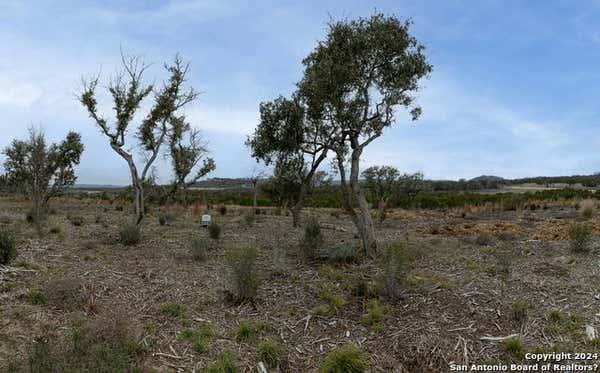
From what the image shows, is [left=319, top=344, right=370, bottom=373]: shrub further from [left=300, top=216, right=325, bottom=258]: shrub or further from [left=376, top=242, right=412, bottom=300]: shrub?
[left=300, top=216, right=325, bottom=258]: shrub

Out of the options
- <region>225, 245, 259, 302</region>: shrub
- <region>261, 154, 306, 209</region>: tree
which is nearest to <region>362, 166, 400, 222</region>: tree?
<region>261, 154, 306, 209</region>: tree

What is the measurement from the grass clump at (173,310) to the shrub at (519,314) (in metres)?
5.46

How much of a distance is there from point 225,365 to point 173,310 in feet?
6.80

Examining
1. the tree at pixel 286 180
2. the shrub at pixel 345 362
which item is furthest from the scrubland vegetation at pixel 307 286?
the tree at pixel 286 180

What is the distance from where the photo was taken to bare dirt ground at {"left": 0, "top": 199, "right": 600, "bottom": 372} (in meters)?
5.41

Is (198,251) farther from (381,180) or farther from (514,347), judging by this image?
(381,180)

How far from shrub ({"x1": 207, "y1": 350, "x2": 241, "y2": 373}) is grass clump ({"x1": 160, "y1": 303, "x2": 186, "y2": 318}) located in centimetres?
165

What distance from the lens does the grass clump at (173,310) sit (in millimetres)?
6586

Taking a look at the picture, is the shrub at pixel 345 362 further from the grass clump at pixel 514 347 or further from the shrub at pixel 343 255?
the shrub at pixel 343 255

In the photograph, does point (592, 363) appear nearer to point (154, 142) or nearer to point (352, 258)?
point (352, 258)

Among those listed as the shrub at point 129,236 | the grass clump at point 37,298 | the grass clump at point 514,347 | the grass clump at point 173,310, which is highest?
the shrub at point 129,236

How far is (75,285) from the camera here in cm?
704

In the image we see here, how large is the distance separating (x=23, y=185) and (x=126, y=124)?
72.1 ft

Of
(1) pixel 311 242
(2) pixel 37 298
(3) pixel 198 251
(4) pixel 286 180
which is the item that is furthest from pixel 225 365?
(4) pixel 286 180
